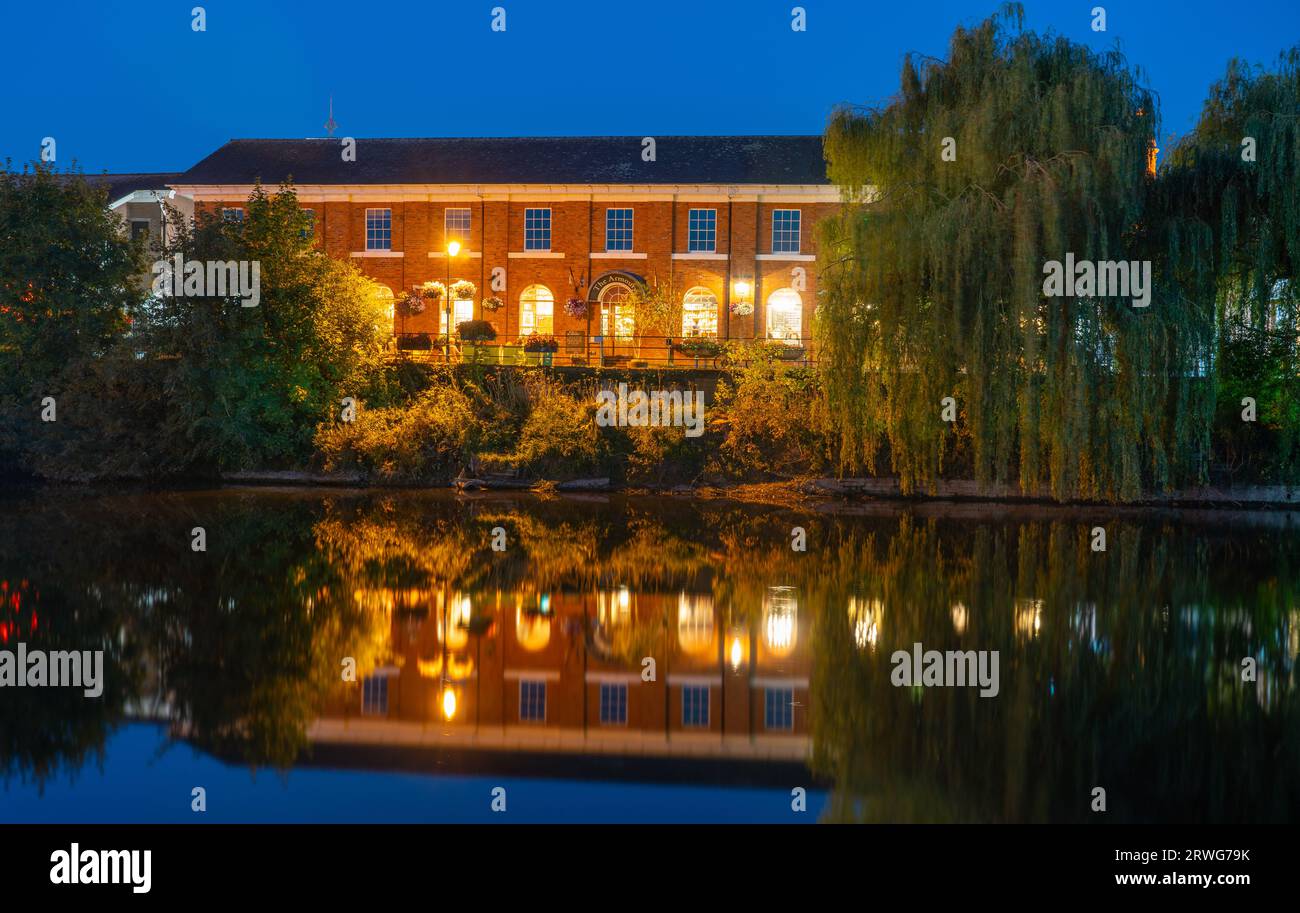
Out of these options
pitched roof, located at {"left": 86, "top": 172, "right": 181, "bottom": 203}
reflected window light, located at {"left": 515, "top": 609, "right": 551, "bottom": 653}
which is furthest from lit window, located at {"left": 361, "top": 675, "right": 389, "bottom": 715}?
pitched roof, located at {"left": 86, "top": 172, "right": 181, "bottom": 203}

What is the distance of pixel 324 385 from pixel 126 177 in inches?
819

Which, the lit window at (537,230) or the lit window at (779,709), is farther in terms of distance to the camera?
the lit window at (537,230)

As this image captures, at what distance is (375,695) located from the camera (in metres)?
9.44

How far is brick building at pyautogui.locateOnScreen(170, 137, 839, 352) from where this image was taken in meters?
35.9

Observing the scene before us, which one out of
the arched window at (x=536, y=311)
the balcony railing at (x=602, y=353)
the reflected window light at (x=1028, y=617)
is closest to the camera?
the reflected window light at (x=1028, y=617)

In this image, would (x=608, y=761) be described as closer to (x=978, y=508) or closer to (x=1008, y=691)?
(x=1008, y=691)

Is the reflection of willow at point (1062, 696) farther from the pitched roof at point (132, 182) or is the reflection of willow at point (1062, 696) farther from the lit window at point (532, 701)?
the pitched roof at point (132, 182)

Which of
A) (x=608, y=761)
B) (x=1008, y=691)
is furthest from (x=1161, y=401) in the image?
(x=608, y=761)

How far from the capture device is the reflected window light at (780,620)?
11.3 metres

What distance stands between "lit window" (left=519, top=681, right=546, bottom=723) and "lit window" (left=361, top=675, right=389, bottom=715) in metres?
1.12

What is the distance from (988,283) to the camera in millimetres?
18531

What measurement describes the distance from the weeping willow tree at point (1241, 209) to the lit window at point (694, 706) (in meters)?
13.6

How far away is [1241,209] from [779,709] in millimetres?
15203

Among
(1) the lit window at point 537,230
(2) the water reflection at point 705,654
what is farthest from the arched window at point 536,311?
(2) the water reflection at point 705,654
